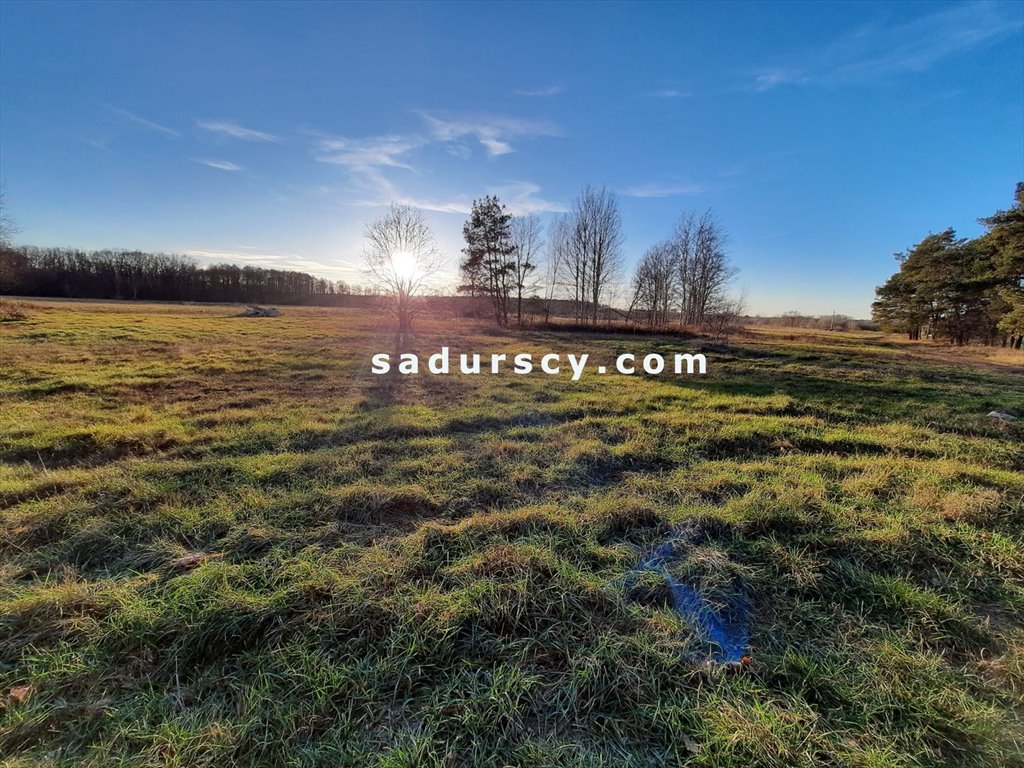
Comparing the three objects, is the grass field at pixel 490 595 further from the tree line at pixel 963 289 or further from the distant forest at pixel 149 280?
the distant forest at pixel 149 280

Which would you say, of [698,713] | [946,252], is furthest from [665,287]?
[698,713]

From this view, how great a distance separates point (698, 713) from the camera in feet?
5.30

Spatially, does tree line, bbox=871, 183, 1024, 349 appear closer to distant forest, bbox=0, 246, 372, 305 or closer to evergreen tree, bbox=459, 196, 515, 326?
evergreen tree, bbox=459, 196, 515, 326

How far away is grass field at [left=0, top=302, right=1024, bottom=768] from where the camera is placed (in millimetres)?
1548

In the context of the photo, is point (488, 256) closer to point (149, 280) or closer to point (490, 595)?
point (490, 595)

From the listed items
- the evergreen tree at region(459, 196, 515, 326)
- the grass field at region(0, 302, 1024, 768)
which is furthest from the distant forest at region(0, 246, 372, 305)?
the grass field at region(0, 302, 1024, 768)

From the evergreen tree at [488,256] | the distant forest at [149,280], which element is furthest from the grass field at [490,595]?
the distant forest at [149,280]

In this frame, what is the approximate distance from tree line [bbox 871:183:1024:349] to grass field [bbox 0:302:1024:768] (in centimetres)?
2503

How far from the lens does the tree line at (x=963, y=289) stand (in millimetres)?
19703

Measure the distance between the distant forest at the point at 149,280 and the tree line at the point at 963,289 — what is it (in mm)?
59275

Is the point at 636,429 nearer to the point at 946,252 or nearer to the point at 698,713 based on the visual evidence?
the point at 698,713

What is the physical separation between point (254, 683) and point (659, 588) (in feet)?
6.75

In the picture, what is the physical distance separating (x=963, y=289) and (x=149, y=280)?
78721mm

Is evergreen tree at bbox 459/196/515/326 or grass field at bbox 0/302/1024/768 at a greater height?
evergreen tree at bbox 459/196/515/326
